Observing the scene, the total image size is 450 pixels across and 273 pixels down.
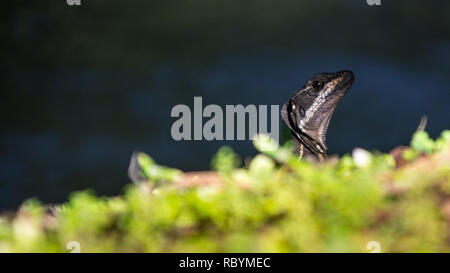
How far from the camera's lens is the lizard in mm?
4750

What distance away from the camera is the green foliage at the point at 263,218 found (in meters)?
1.07

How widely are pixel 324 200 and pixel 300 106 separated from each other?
12.8 ft

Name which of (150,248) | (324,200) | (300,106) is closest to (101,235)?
(150,248)

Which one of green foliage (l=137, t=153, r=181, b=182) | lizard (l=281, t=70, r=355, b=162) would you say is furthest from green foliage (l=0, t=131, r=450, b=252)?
lizard (l=281, t=70, r=355, b=162)

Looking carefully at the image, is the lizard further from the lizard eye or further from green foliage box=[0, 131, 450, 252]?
green foliage box=[0, 131, 450, 252]

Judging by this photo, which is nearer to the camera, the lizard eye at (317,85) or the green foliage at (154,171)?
the green foliage at (154,171)

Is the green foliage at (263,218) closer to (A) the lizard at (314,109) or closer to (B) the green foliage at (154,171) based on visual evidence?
(B) the green foliage at (154,171)

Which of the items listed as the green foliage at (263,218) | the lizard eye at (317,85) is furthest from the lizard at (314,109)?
the green foliage at (263,218)

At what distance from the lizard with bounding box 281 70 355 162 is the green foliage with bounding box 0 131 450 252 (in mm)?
3649

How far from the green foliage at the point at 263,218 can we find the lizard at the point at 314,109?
12.0 feet

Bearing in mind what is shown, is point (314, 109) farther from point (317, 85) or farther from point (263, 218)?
point (263, 218)

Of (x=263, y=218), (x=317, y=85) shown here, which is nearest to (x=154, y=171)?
(x=263, y=218)

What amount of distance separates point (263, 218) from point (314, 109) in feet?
12.8
